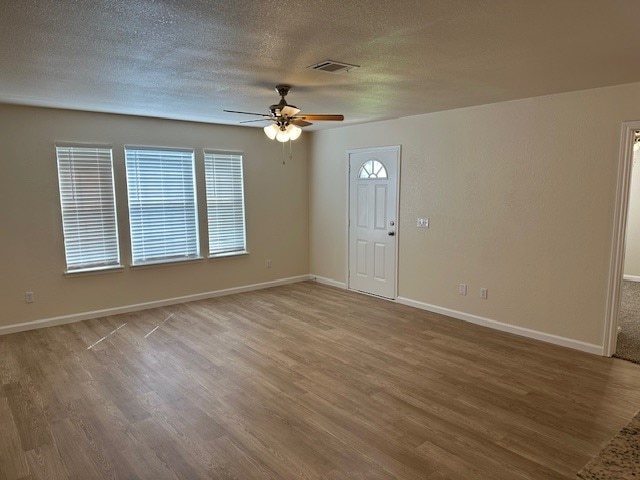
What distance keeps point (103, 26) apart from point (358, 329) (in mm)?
3719

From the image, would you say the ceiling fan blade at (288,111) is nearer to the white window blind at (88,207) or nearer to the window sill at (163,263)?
the white window blind at (88,207)

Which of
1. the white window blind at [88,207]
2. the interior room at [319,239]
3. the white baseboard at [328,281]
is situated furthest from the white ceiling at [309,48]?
the white baseboard at [328,281]

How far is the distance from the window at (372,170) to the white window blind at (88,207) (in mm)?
3404

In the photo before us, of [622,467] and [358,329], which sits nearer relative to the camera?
[622,467]

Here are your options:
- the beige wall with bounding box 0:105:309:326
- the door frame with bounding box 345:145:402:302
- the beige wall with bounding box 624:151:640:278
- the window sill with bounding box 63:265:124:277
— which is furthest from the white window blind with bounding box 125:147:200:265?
the beige wall with bounding box 624:151:640:278

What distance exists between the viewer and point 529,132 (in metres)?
4.29

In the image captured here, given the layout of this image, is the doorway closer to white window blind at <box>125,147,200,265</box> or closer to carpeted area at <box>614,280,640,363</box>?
carpeted area at <box>614,280,640,363</box>

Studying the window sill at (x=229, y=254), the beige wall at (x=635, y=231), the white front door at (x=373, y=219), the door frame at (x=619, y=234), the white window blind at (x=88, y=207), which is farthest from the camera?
the beige wall at (x=635, y=231)

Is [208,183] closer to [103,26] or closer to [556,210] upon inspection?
[103,26]

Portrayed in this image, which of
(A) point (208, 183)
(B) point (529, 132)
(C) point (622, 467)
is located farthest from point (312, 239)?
(C) point (622, 467)

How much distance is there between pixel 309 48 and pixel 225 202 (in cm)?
386

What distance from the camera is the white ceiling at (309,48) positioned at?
2.08m

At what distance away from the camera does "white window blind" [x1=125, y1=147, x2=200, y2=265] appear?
5383 mm

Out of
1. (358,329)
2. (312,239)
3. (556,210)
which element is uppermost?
(556,210)
